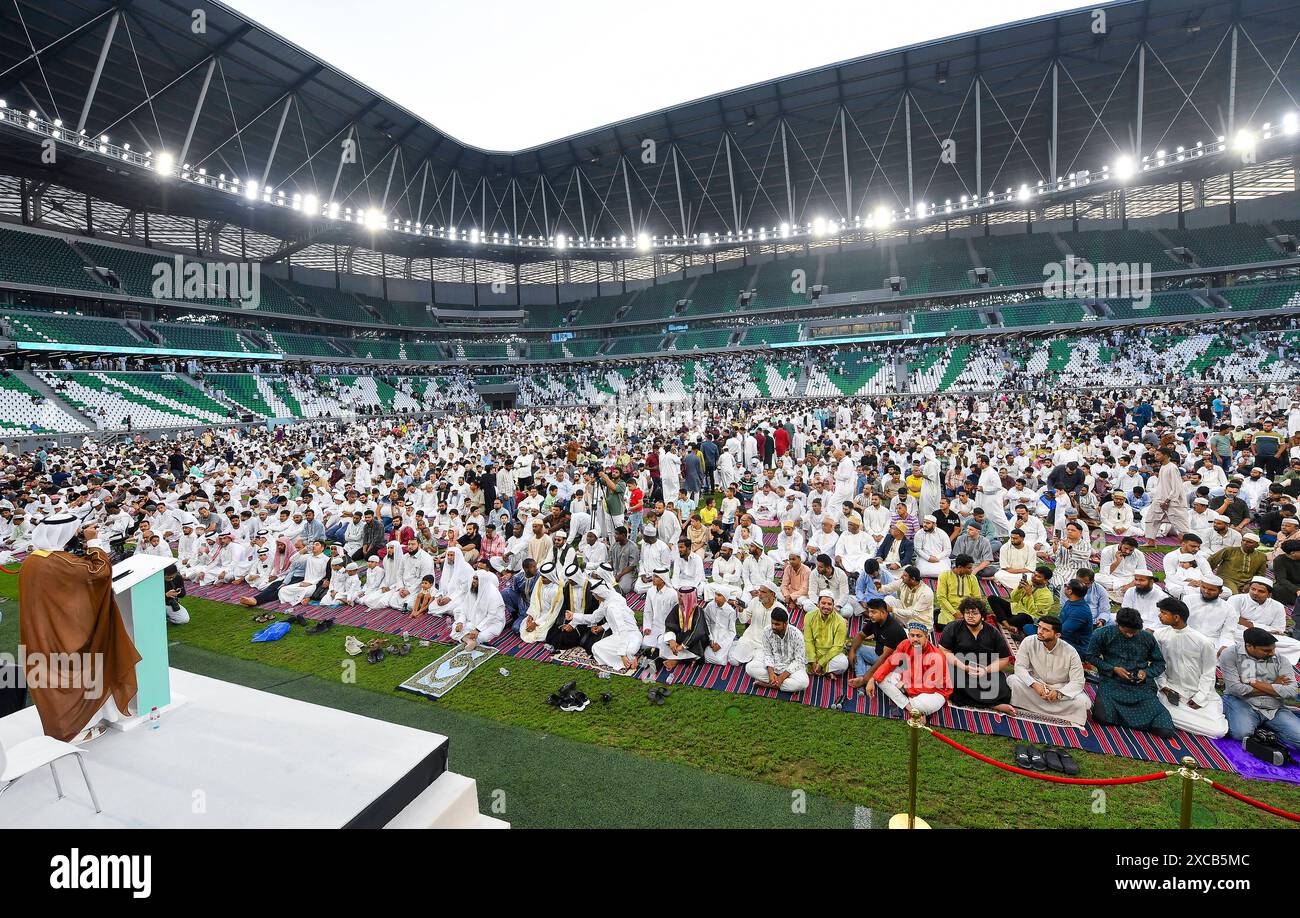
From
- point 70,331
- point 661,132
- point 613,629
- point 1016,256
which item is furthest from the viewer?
point 1016,256

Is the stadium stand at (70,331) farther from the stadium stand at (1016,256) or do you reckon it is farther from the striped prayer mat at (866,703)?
the stadium stand at (1016,256)

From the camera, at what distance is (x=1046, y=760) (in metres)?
3.94

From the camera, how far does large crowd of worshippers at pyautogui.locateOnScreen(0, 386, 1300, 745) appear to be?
4.63 metres

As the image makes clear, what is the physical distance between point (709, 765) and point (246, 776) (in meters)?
2.82

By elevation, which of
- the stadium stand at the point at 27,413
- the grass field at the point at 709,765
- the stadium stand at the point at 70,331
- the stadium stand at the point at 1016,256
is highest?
the stadium stand at the point at 1016,256

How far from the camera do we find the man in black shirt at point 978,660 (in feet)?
15.3

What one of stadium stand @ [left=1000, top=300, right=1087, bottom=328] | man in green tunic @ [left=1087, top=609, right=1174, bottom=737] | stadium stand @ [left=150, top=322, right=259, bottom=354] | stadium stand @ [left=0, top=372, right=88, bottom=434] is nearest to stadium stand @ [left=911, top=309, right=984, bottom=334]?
stadium stand @ [left=1000, top=300, right=1087, bottom=328]

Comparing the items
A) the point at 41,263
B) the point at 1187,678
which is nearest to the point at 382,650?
the point at 1187,678

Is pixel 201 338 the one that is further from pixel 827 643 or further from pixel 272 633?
pixel 827 643

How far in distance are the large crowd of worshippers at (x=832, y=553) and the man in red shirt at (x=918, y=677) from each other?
0.02 metres

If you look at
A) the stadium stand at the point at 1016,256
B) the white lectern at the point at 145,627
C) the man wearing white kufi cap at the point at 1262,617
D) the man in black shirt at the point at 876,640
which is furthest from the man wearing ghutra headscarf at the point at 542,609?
the stadium stand at the point at 1016,256

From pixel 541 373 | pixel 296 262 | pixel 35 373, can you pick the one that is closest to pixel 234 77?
pixel 35 373

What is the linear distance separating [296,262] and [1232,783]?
164ft

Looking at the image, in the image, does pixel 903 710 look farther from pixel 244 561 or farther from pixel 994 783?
pixel 244 561
